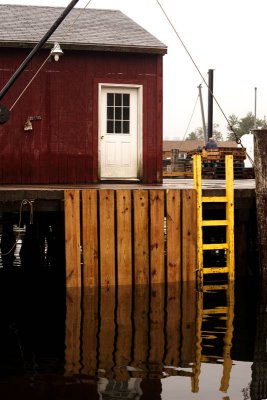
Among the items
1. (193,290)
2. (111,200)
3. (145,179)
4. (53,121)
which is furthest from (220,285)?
(53,121)

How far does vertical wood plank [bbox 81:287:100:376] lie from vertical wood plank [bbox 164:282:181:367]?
946 mm

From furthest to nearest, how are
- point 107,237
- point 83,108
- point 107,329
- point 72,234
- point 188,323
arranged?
point 83,108 → point 107,237 → point 72,234 → point 188,323 → point 107,329

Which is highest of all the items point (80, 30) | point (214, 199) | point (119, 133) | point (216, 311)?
point (80, 30)

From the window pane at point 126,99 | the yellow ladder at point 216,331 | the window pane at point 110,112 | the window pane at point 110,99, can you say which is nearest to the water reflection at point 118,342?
the yellow ladder at point 216,331

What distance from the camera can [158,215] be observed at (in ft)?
39.9

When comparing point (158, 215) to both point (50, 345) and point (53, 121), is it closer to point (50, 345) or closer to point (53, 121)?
point (50, 345)

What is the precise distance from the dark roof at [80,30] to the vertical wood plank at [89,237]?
5.15 meters

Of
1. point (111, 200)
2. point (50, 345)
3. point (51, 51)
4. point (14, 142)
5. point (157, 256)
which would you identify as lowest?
A: point (50, 345)

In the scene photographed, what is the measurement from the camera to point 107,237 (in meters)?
11.9

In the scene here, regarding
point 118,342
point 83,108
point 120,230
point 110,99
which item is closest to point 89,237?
point 120,230

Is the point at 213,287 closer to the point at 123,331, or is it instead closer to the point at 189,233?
the point at 189,233

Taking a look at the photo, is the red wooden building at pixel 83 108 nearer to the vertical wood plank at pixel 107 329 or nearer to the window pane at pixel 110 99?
the window pane at pixel 110 99

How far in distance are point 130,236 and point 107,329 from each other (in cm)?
215

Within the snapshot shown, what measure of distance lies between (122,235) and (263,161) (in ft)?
9.44
